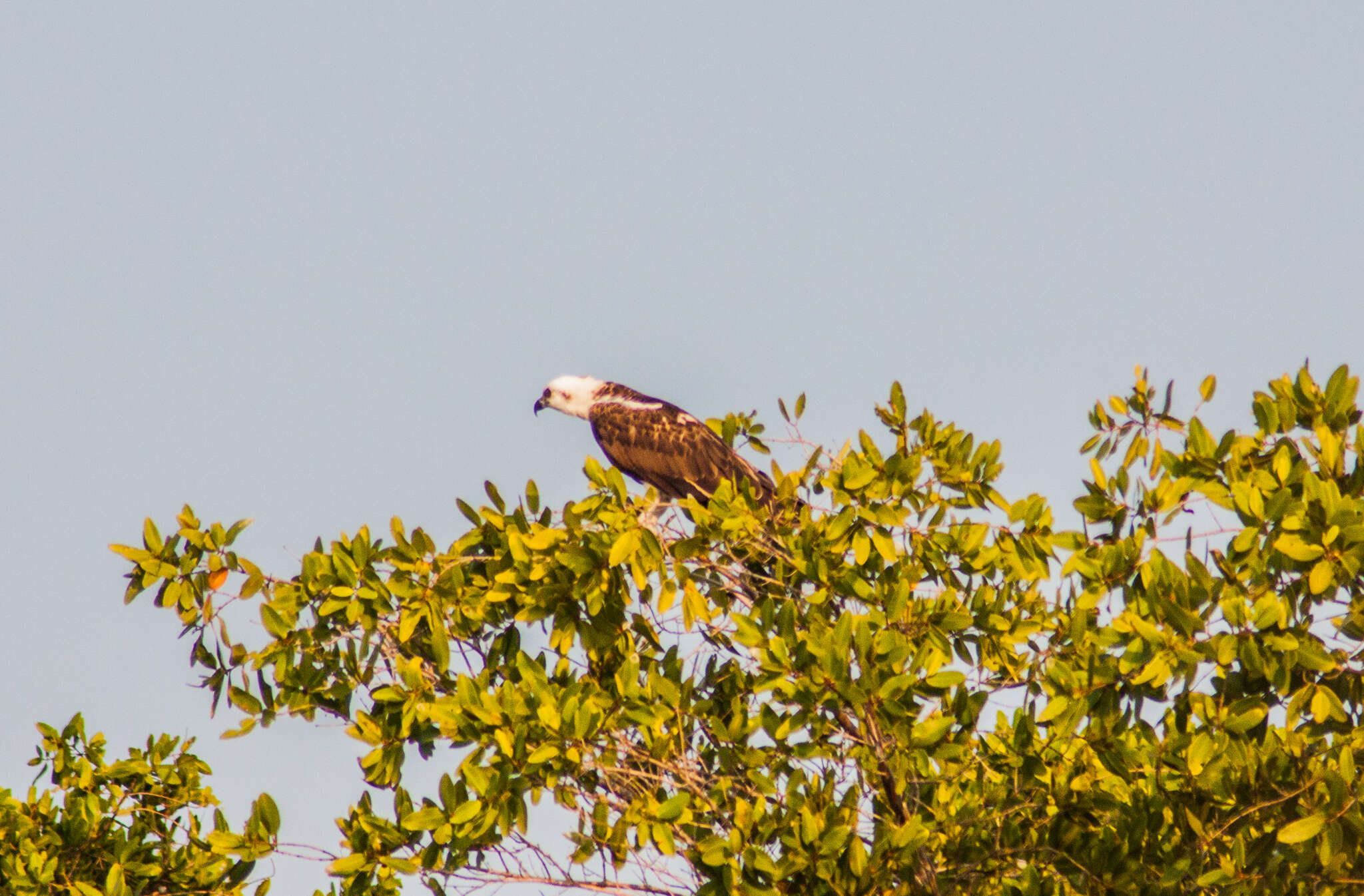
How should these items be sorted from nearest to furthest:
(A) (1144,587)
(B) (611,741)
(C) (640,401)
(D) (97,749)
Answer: (A) (1144,587)
(B) (611,741)
(D) (97,749)
(C) (640,401)

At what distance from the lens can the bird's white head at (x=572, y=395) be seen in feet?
42.5

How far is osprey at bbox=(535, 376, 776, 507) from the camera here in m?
11.0

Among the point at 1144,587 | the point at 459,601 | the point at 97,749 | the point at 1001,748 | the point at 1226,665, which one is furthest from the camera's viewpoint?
the point at 97,749

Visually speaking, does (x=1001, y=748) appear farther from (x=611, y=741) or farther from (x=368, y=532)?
(x=368, y=532)

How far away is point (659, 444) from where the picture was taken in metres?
11.4

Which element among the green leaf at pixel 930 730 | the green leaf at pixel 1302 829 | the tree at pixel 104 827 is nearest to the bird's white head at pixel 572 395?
the tree at pixel 104 827

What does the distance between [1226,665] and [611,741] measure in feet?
8.19

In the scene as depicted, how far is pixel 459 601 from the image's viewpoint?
6336 mm

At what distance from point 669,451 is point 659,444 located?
151 millimetres

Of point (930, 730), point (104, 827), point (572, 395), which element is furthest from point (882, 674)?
point (572, 395)

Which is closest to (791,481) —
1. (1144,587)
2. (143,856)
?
(1144,587)

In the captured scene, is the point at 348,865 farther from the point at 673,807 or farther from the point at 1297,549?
the point at 1297,549

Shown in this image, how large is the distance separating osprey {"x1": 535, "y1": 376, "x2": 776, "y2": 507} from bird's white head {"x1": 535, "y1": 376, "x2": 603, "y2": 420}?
0.44 feet

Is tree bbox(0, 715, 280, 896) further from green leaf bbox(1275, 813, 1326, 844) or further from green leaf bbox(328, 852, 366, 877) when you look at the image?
green leaf bbox(1275, 813, 1326, 844)
